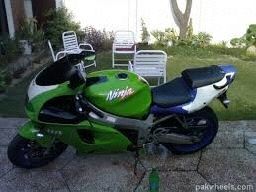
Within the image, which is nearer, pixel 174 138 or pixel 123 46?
pixel 174 138

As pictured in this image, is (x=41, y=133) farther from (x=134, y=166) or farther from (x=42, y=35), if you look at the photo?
(x=42, y=35)

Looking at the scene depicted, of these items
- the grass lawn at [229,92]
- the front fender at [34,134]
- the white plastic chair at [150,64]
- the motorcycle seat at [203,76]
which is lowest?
the grass lawn at [229,92]

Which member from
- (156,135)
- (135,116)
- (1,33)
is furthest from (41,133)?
(1,33)

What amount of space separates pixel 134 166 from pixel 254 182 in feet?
4.06

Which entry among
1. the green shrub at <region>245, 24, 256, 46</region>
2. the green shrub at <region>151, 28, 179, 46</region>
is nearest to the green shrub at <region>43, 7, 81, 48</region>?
the green shrub at <region>151, 28, 179, 46</region>

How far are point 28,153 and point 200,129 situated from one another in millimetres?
1879

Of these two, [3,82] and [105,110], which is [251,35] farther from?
[105,110]

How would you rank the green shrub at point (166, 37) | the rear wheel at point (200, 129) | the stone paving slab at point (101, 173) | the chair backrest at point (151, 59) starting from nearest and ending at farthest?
1. the stone paving slab at point (101, 173)
2. the rear wheel at point (200, 129)
3. the chair backrest at point (151, 59)
4. the green shrub at point (166, 37)

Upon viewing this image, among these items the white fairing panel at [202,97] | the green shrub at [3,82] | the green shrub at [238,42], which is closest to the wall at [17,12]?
the green shrub at [3,82]

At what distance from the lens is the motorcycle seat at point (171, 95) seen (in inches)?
150

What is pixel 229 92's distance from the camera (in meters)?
6.54

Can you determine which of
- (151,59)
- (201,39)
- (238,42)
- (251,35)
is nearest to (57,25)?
(201,39)

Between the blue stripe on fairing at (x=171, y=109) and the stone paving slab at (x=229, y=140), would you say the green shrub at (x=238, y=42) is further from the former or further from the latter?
the blue stripe on fairing at (x=171, y=109)

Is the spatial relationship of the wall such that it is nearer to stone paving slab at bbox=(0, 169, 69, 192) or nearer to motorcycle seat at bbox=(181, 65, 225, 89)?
stone paving slab at bbox=(0, 169, 69, 192)
